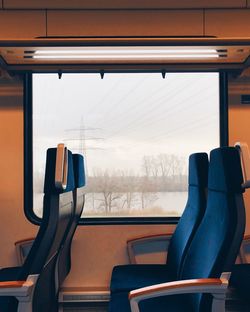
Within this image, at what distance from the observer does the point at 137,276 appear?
2.78 meters

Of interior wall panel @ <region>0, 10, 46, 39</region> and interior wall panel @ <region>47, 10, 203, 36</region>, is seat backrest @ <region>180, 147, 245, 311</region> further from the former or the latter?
interior wall panel @ <region>0, 10, 46, 39</region>

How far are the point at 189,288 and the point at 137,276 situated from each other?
3.63 feet

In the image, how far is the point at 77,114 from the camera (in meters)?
3.38

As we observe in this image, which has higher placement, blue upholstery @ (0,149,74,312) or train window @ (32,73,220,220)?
train window @ (32,73,220,220)

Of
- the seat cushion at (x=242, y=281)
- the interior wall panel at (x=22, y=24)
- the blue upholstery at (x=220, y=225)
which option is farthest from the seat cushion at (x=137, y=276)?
the interior wall panel at (x=22, y=24)

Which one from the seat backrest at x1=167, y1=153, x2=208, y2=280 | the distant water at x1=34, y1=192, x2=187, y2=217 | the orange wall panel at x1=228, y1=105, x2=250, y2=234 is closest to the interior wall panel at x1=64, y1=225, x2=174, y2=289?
the distant water at x1=34, y1=192, x2=187, y2=217

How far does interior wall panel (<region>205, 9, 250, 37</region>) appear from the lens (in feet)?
10.5

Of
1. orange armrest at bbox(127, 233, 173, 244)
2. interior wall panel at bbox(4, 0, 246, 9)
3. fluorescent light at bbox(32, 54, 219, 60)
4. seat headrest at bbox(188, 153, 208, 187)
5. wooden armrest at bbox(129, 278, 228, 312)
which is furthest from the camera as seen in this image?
orange armrest at bbox(127, 233, 173, 244)

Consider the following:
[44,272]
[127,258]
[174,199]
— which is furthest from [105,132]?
[44,272]

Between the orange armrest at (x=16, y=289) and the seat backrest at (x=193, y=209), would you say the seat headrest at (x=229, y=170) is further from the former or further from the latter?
the orange armrest at (x=16, y=289)

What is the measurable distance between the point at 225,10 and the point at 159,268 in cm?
198

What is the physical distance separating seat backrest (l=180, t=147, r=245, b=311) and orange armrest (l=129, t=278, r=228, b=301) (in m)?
0.04

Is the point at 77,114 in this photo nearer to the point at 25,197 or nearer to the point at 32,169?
the point at 32,169

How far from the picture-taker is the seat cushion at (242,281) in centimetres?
271
